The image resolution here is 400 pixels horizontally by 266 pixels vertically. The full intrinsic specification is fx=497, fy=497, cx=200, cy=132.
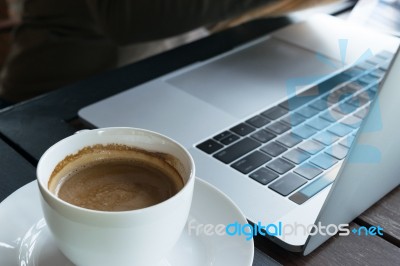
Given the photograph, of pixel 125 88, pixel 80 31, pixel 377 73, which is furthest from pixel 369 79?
pixel 80 31

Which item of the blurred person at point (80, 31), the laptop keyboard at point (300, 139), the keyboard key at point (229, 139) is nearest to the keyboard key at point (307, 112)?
the laptop keyboard at point (300, 139)

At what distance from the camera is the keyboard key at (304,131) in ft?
1.88

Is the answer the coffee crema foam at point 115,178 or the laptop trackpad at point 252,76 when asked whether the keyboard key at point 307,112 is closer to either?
the laptop trackpad at point 252,76

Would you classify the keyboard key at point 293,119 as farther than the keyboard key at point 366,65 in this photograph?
No

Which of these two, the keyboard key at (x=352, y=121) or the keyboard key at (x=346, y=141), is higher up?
the keyboard key at (x=352, y=121)

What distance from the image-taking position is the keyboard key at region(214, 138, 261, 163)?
1.72 feet

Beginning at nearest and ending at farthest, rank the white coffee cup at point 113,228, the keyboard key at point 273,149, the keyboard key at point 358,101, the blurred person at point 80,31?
the white coffee cup at point 113,228 < the keyboard key at point 273,149 < the keyboard key at point 358,101 < the blurred person at point 80,31

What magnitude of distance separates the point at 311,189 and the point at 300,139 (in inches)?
3.8

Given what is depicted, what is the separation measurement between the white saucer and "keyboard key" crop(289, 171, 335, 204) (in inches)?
3.1

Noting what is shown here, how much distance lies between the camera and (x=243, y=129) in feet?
1.89

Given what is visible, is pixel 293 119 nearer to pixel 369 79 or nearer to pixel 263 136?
pixel 263 136

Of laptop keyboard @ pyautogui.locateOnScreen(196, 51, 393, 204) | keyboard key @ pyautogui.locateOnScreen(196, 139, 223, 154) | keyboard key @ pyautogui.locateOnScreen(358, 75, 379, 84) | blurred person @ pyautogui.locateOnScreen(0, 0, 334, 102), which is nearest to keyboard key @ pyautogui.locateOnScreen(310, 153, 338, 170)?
laptop keyboard @ pyautogui.locateOnScreen(196, 51, 393, 204)

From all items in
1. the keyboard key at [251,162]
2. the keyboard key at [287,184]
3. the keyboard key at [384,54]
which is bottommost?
the keyboard key at [251,162]

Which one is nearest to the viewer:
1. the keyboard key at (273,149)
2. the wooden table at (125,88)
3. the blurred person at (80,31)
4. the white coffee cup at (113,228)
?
the white coffee cup at (113,228)
